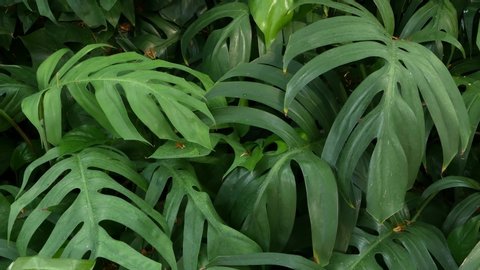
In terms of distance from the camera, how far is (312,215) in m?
0.89

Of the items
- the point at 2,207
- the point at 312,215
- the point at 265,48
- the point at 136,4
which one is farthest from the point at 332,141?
the point at 136,4

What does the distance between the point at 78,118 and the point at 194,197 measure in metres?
0.41

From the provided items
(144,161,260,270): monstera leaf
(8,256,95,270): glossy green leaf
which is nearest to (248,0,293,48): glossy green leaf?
(144,161,260,270): monstera leaf

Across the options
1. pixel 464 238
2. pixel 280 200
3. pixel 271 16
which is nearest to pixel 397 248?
pixel 464 238

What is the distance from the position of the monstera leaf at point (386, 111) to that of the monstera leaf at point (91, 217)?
281 mm

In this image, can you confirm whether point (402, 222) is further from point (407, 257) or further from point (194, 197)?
point (194, 197)

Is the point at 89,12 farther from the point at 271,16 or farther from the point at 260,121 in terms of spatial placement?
the point at 260,121

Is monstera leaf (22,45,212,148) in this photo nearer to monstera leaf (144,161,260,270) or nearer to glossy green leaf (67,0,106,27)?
monstera leaf (144,161,260,270)

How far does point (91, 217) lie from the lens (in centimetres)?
86

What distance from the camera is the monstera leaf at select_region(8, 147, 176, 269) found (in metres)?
0.83

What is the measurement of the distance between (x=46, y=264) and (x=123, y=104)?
0.33 meters

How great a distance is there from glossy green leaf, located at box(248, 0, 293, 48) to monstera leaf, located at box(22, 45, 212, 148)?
20 centimetres

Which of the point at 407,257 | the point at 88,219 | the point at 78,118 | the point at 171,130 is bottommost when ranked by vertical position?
the point at 407,257

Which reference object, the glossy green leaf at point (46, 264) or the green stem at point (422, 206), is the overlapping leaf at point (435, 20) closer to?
the green stem at point (422, 206)
